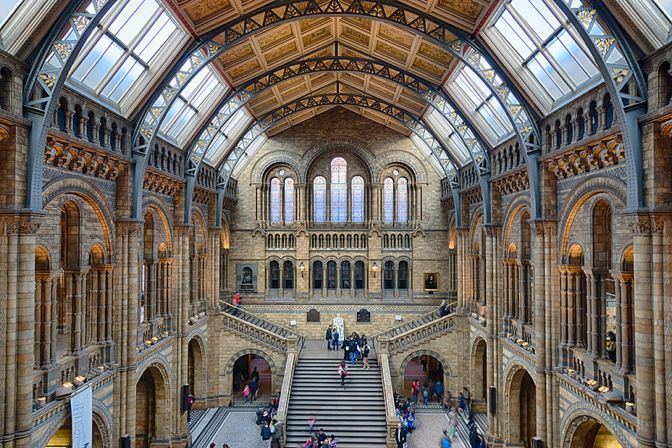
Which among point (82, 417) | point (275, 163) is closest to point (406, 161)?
point (275, 163)

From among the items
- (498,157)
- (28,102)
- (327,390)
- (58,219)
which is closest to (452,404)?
(327,390)

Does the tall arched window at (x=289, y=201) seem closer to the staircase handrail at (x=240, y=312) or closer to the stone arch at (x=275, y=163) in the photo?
the stone arch at (x=275, y=163)

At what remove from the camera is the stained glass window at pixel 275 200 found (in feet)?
112

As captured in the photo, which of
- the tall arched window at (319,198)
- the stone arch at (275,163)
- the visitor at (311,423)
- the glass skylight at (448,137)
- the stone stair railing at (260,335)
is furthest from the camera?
the tall arched window at (319,198)

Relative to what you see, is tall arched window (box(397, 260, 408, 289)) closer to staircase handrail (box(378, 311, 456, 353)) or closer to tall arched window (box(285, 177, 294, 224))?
staircase handrail (box(378, 311, 456, 353))

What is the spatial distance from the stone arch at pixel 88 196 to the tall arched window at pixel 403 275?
21.1 metres

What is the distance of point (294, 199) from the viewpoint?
33906mm

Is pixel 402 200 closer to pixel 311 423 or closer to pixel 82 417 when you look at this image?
pixel 311 423

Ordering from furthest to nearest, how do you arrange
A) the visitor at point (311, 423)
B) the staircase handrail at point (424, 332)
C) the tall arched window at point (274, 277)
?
the tall arched window at point (274, 277) < the staircase handrail at point (424, 332) < the visitor at point (311, 423)

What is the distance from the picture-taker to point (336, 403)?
79.3ft

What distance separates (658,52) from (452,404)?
21.9 metres

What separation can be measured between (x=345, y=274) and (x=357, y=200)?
5229mm

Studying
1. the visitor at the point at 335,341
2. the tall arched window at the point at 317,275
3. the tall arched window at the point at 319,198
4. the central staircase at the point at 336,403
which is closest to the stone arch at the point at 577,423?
the central staircase at the point at 336,403

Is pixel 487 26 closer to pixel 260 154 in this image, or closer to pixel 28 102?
pixel 28 102
